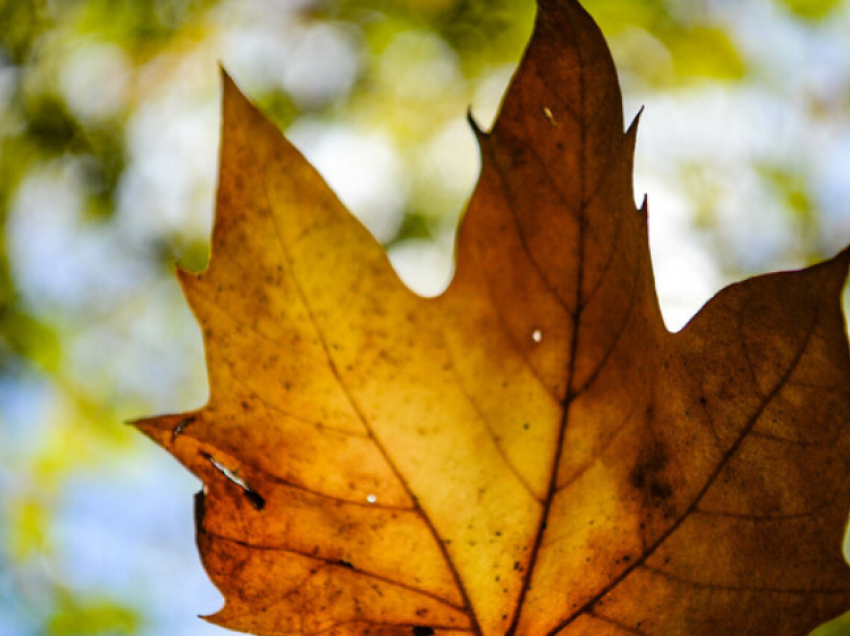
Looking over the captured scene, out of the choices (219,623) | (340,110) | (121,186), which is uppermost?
(340,110)

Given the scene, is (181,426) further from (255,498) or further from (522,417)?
(522,417)

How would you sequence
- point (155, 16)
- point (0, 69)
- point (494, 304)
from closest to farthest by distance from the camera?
point (494, 304)
point (155, 16)
point (0, 69)

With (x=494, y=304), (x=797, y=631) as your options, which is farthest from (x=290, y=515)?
(x=797, y=631)

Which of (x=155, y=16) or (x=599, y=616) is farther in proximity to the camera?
(x=155, y=16)

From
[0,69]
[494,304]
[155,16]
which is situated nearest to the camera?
[494,304]

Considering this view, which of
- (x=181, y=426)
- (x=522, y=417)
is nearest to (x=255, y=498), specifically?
(x=181, y=426)

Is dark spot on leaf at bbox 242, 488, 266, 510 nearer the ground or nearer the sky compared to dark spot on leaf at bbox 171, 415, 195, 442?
nearer the ground

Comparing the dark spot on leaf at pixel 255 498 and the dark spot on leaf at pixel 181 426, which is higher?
the dark spot on leaf at pixel 181 426

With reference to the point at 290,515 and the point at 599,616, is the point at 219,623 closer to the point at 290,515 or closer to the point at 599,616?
the point at 290,515
